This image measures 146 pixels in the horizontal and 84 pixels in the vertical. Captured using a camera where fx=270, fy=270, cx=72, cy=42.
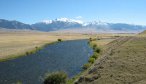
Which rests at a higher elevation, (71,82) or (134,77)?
(134,77)

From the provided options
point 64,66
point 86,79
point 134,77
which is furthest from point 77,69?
point 134,77

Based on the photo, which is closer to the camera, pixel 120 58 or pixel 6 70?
pixel 120 58

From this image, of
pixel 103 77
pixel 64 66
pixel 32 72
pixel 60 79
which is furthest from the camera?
pixel 64 66

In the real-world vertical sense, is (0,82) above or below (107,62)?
below

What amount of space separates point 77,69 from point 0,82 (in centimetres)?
2183

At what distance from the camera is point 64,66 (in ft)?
251

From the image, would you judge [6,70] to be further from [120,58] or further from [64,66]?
[120,58]

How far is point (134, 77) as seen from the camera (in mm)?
43281

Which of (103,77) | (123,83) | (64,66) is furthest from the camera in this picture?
(64,66)

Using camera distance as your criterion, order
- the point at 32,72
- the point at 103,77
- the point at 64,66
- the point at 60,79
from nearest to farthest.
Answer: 1. the point at 103,77
2. the point at 60,79
3. the point at 32,72
4. the point at 64,66

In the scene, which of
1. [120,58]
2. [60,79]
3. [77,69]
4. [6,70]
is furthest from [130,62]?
[6,70]

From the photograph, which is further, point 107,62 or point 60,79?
point 107,62

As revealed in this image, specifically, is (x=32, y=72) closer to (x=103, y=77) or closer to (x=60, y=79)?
(x=60, y=79)

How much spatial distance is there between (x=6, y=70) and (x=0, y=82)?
13986 mm
